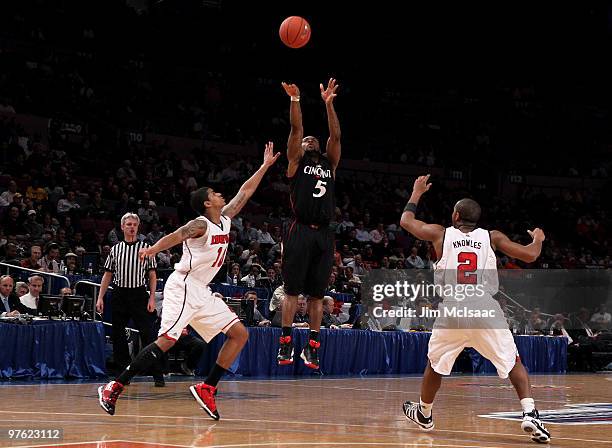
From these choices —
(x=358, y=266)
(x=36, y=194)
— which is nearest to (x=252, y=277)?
(x=358, y=266)

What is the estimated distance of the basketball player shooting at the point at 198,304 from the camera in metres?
8.03

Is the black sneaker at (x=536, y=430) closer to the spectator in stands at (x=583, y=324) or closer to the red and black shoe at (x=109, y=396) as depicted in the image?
the red and black shoe at (x=109, y=396)

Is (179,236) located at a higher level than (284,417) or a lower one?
higher

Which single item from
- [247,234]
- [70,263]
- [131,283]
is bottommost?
[131,283]

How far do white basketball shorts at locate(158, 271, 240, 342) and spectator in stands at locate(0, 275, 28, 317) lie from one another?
183 inches

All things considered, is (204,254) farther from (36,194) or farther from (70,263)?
(36,194)

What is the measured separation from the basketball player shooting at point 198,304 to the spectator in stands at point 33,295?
4.95m

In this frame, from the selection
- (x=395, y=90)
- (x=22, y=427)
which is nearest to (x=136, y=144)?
(x=395, y=90)

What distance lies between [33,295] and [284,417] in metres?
5.46

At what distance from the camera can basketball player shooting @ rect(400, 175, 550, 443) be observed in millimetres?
7547

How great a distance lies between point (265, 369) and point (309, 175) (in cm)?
683

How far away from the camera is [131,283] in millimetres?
11797

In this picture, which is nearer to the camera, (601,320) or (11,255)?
(11,255)

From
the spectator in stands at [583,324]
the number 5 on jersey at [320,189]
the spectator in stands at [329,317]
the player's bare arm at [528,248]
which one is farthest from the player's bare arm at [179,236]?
the spectator in stands at [583,324]
